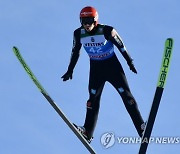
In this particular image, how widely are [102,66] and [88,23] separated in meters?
1.29

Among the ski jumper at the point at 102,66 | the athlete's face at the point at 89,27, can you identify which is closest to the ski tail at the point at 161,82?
the ski jumper at the point at 102,66

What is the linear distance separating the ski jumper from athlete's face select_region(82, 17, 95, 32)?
163 millimetres

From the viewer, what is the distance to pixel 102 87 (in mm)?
16500

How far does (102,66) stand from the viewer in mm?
16312

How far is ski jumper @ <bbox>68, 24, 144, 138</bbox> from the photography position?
16.0 meters

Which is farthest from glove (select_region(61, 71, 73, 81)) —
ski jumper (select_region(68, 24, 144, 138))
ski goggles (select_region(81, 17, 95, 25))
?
ski goggles (select_region(81, 17, 95, 25))

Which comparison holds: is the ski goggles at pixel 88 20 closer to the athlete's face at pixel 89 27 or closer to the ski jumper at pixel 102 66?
the athlete's face at pixel 89 27

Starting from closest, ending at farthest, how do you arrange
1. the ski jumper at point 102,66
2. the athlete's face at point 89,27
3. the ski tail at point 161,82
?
the ski tail at point 161,82, the athlete's face at point 89,27, the ski jumper at point 102,66

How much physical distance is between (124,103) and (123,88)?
420 mm

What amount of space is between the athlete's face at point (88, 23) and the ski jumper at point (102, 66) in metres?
0.16

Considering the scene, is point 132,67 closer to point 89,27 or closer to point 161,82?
point 161,82

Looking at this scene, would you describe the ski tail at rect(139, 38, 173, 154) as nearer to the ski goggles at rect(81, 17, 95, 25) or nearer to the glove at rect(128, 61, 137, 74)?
the glove at rect(128, 61, 137, 74)

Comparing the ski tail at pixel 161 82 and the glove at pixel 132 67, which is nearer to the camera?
the ski tail at pixel 161 82

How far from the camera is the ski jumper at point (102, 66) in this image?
16.0 metres
